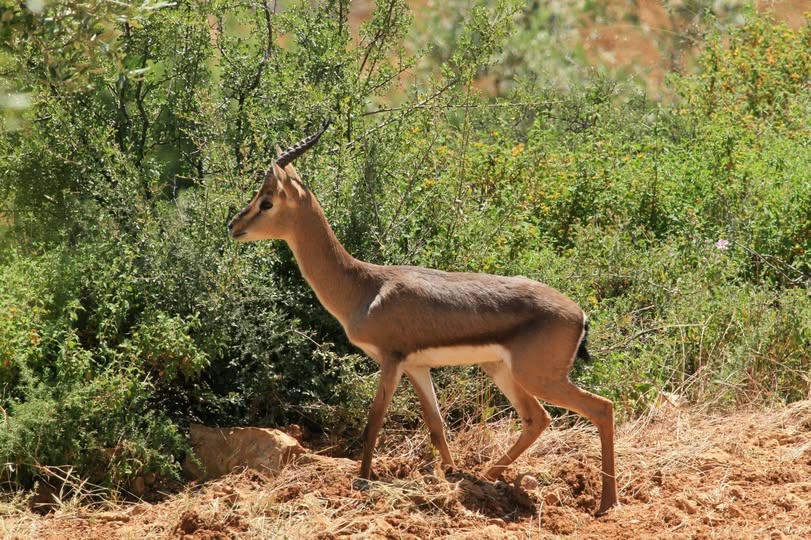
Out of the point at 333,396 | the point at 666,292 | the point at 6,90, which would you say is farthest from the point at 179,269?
the point at 666,292

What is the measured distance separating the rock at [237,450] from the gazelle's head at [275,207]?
1.28 m

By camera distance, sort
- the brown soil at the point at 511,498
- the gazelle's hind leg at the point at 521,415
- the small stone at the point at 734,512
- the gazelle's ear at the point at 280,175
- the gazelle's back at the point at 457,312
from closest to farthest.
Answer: the brown soil at the point at 511,498
the small stone at the point at 734,512
the gazelle's back at the point at 457,312
the gazelle's ear at the point at 280,175
the gazelle's hind leg at the point at 521,415

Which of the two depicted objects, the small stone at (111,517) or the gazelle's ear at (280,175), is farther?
the gazelle's ear at (280,175)

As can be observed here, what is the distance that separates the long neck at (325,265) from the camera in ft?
25.1

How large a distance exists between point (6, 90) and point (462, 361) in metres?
4.09

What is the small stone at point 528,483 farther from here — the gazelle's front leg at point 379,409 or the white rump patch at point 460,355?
the gazelle's front leg at point 379,409

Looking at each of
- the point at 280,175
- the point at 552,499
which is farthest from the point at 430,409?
the point at 280,175

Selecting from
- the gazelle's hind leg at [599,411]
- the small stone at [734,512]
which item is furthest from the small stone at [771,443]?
the gazelle's hind leg at [599,411]

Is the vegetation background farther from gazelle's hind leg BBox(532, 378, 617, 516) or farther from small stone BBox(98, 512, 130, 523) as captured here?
gazelle's hind leg BBox(532, 378, 617, 516)

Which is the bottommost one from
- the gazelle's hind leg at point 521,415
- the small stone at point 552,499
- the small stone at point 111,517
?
the small stone at point 111,517

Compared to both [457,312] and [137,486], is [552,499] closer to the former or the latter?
[457,312]

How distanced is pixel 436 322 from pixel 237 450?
1562 millimetres

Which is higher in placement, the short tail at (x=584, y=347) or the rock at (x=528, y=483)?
the short tail at (x=584, y=347)

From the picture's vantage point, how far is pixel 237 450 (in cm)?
775
